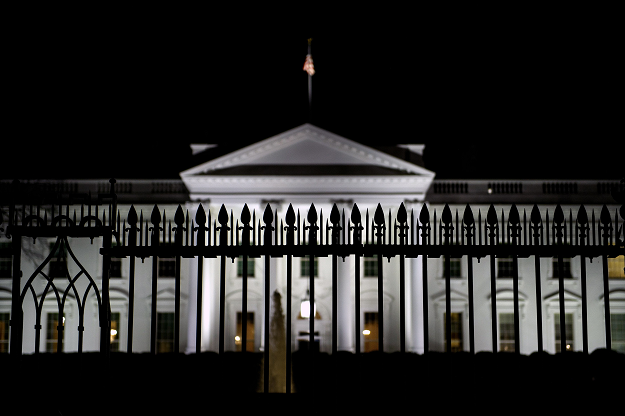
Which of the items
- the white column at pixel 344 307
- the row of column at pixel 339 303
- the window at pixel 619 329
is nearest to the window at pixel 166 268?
the row of column at pixel 339 303

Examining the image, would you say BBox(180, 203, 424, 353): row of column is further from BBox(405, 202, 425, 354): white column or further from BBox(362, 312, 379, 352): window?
BBox(362, 312, 379, 352): window

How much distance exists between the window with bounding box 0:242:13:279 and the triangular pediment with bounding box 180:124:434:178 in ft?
34.3

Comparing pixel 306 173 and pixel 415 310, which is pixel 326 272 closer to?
pixel 415 310

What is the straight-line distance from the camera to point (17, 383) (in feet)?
20.5

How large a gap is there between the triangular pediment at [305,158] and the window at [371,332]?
822 centimetres

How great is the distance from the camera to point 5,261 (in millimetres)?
31031

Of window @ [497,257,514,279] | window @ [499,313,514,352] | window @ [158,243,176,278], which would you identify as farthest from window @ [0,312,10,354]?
window @ [497,257,514,279]

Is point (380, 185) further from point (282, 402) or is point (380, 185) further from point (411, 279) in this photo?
point (282, 402)

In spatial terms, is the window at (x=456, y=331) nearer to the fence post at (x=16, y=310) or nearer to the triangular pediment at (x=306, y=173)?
the triangular pediment at (x=306, y=173)

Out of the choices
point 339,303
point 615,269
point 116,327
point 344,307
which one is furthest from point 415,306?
point 116,327

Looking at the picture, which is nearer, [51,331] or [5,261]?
[51,331]

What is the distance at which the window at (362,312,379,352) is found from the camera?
3095 cm

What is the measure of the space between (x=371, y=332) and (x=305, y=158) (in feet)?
32.1

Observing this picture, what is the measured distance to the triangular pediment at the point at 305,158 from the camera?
1096 inches
